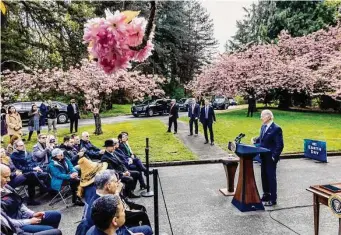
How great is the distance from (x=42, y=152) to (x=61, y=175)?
1.48 meters

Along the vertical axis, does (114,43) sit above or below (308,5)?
below

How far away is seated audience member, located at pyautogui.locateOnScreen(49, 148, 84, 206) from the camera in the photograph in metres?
6.95

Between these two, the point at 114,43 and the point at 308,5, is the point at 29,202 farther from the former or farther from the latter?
the point at 308,5

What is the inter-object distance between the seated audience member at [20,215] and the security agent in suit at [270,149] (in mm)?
3857

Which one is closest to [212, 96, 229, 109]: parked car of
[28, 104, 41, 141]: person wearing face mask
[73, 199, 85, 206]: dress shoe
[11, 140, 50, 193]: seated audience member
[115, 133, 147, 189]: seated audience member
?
[28, 104, 41, 141]: person wearing face mask

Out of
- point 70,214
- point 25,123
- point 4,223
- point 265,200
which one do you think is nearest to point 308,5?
point 25,123

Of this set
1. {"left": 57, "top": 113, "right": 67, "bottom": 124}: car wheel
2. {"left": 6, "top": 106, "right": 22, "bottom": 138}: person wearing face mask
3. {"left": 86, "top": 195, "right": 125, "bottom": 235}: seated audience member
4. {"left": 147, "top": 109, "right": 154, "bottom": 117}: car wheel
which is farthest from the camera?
{"left": 147, "top": 109, "right": 154, "bottom": 117}: car wheel

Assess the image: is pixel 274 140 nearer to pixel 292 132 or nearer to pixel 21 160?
pixel 21 160

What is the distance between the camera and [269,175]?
6.50 m

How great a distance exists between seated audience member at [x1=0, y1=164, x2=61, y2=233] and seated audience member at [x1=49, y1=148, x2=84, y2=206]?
2.06m

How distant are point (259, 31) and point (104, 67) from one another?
102 feet

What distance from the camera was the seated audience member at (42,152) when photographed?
8.11 m

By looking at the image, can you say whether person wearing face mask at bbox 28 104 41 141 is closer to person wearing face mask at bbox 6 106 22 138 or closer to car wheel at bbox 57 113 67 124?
person wearing face mask at bbox 6 106 22 138

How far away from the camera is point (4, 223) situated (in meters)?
3.78
